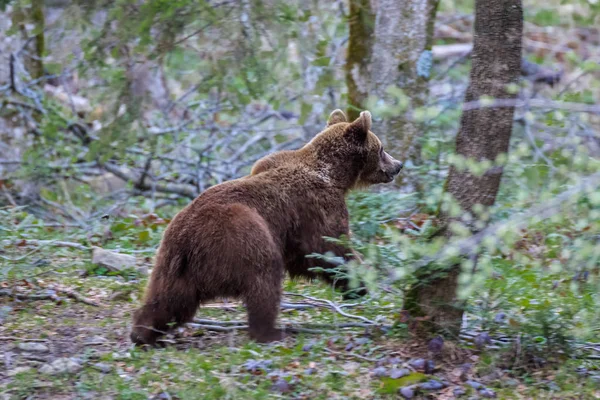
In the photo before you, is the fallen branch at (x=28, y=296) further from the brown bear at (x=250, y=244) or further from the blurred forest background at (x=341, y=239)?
the brown bear at (x=250, y=244)

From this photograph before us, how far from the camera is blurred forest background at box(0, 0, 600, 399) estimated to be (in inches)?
192

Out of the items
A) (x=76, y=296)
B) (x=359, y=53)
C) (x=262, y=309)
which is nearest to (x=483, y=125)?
(x=262, y=309)

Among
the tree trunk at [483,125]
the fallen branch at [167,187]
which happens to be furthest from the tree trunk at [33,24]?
the tree trunk at [483,125]

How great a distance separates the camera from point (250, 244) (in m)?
5.57

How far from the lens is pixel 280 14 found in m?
9.52

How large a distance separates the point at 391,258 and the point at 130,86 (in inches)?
189

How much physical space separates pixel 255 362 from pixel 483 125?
218 centimetres

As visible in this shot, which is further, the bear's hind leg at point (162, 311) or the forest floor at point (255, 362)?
the bear's hind leg at point (162, 311)

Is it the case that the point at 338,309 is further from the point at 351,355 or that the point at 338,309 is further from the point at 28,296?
the point at 28,296

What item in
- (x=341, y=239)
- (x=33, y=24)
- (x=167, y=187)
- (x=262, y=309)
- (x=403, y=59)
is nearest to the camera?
(x=262, y=309)

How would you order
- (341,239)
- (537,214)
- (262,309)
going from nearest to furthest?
(537,214) < (262,309) < (341,239)

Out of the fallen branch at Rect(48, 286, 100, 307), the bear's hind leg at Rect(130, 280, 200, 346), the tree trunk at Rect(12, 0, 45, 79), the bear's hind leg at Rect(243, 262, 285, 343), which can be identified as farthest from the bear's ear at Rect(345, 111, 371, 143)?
the tree trunk at Rect(12, 0, 45, 79)

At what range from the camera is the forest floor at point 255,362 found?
4801 mm

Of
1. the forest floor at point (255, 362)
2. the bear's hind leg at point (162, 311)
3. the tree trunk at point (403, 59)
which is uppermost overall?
the tree trunk at point (403, 59)
